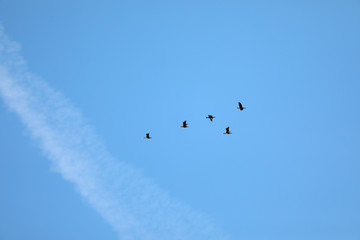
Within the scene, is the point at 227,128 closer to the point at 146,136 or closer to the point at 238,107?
the point at 238,107

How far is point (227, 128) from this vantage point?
131 m

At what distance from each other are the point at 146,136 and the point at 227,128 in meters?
→ 17.0

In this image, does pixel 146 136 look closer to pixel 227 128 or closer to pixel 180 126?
pixel 180 126

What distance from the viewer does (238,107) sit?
130 metres

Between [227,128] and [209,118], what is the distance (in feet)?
14.1

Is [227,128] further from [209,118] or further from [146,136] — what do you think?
[146,136]

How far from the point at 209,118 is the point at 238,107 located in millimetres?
6597

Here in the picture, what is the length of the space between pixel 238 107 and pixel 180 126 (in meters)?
12.5

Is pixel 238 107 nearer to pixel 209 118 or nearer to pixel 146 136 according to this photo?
pixel 209 118

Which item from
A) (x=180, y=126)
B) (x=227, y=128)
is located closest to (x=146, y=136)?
(x=180, y=126)

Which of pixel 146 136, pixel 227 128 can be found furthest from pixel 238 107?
pixel 146 136

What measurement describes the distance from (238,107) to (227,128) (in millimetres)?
4948

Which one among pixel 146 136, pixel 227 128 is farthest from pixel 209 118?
pixel 146 136

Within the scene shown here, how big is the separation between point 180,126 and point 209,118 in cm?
626
